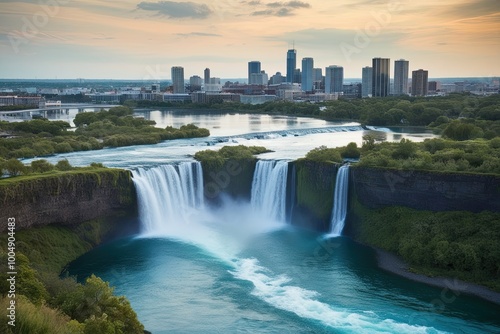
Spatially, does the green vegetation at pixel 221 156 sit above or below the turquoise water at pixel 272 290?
above

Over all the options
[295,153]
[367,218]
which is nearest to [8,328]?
[367,218]

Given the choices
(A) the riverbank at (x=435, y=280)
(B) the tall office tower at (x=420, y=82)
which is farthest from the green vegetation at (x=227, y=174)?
(B) the tall office tower at (x=420, y=82)

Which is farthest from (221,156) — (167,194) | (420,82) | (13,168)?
(420,82)

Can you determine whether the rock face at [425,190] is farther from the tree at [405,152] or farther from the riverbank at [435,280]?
the riverbank at [435,280]

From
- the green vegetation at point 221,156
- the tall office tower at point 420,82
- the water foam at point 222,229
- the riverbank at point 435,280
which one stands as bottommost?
the riverbank at point 435,280

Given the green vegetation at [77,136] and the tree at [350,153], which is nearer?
the tree at [350,153]

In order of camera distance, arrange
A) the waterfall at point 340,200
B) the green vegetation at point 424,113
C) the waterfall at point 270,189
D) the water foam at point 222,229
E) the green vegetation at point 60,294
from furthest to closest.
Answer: the green vegetation at point 424,113 → the waterfall at point 270,189 → the waterfall at point 340,200 → the water foam at point 222,229 → the green vegetation at point 60,294

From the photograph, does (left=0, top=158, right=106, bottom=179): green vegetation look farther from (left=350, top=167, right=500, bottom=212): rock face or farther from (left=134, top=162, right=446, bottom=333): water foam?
(left=350, top=167, right=500, bottom=212): rock face
